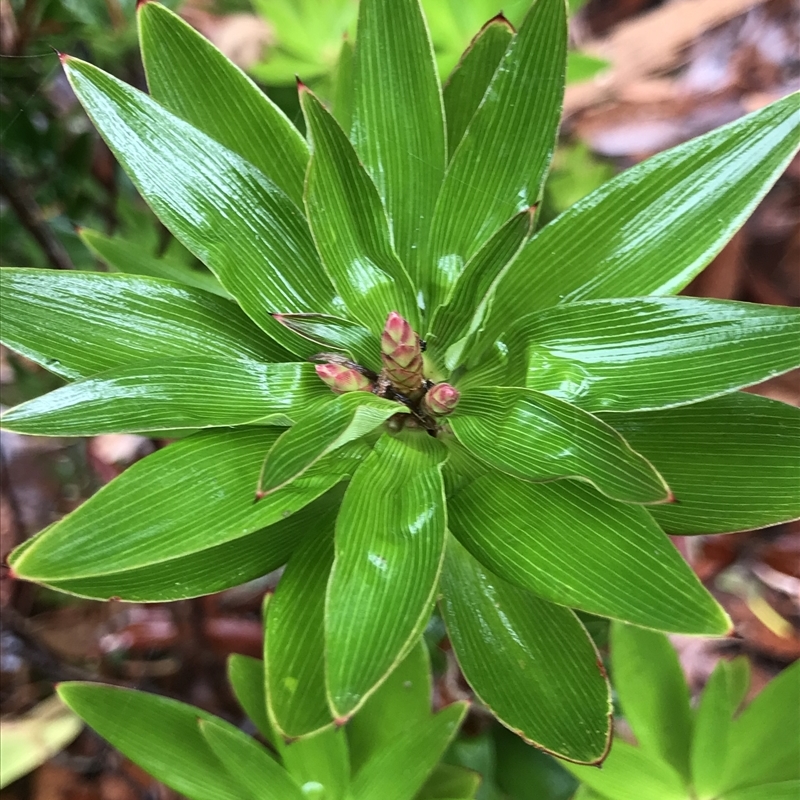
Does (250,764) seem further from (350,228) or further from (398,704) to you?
(350,228)

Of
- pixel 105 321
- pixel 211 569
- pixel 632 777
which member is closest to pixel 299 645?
pixel 211 569

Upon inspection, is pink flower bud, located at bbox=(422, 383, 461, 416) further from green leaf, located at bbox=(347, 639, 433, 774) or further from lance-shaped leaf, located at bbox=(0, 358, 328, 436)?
green leaf, located at bbox=(347, 639, 433, 774)

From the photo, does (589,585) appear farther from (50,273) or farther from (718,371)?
(50,273)

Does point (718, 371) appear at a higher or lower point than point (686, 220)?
lower

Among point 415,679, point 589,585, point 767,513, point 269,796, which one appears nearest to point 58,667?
point 269,796

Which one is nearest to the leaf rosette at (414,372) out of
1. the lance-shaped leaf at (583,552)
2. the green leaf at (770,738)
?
the lance-shaped leaf at (583,552)

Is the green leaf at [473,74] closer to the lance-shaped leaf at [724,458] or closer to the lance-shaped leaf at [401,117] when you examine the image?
the lance-shaped leaf at [401,117]

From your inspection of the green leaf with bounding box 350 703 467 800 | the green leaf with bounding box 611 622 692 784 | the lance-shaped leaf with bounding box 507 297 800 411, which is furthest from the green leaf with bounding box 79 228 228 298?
the green leaf with bounding box 611 622 692 784
